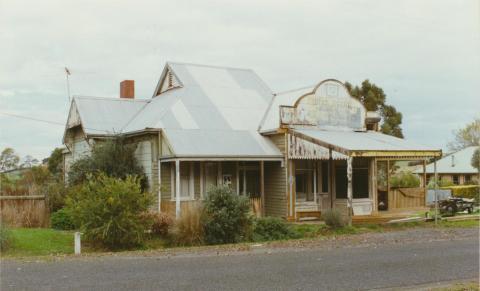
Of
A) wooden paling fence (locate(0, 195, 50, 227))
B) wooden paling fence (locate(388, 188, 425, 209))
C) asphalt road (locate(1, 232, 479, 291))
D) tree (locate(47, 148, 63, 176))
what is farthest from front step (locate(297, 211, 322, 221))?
tree (locate(47, 148, 63, 176))

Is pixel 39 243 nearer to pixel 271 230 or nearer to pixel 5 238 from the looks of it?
pixel 5 238

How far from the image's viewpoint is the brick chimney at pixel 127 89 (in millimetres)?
30594

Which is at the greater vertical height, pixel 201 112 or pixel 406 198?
pixel 201 112

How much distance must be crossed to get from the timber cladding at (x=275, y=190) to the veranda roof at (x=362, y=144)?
1.89 metres

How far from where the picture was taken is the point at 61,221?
20672 mm

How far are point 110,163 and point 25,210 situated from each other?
3.67 m

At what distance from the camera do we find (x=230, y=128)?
79.7ft

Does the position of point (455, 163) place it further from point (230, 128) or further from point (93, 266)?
point (93, 266)

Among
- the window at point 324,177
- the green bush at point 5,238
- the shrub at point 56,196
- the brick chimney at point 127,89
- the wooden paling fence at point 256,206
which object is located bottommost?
the green bush at point 5,238

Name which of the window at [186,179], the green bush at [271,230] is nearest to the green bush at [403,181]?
the window at [186,179]

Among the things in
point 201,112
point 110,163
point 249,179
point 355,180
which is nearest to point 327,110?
point 355,180

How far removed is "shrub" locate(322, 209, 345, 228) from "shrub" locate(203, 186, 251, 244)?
3135mm

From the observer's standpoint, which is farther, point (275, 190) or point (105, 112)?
point (105, 112)

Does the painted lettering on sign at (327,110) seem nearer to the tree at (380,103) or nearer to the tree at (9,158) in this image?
the tree at (380,103)
